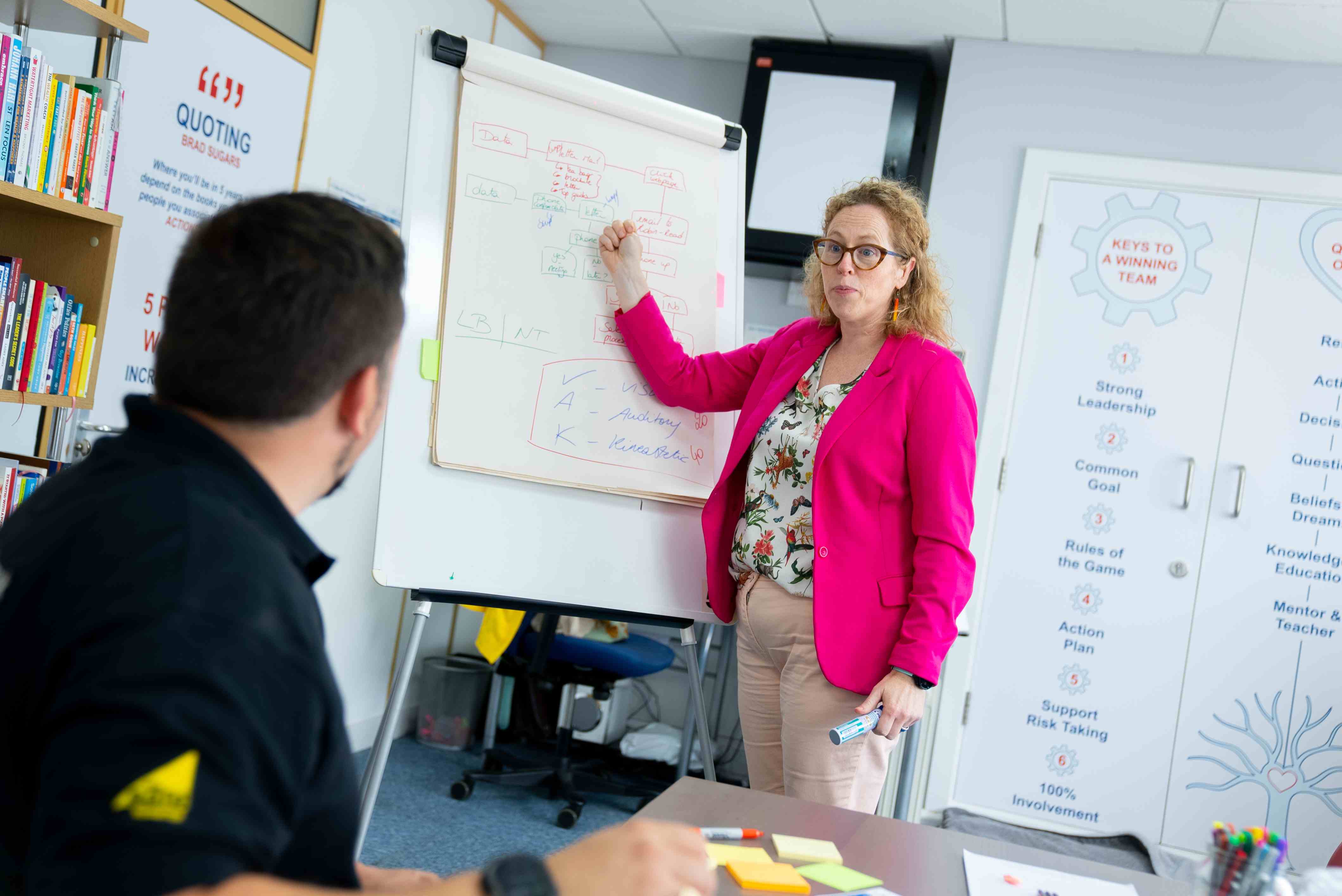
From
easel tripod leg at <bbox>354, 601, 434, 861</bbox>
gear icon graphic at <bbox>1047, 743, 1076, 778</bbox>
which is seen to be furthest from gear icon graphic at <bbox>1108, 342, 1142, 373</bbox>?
easel tripod leg at <bbox>354, 601, 434, 861</bbox>

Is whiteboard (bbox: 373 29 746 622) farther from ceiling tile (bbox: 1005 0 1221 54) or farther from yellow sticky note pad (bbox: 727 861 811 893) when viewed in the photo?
ceiling tile (bbox: 1005 0 1221 54)

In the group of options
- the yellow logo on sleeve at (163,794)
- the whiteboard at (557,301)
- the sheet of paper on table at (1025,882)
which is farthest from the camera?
the whiteboard at (557,301)

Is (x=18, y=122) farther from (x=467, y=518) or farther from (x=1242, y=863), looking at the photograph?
(x=1242, y=863)

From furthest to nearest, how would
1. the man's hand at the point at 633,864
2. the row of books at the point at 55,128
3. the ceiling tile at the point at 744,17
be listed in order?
the ceiling tile at the point at 744,17, the row of books at the point at 55,128, the man's hand at the point at 633,864

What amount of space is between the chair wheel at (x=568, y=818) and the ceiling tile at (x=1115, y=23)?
2.79 metres

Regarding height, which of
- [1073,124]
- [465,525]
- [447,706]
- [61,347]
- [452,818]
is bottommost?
[452,818]

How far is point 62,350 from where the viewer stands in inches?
75.1

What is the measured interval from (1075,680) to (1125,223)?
1.53 meters

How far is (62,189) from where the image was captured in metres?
1.86

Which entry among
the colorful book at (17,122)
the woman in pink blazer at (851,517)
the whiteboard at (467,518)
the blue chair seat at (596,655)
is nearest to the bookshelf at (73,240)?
the colorful book at (17,122)

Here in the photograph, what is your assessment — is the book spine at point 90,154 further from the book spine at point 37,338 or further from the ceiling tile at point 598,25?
the ceiling tile at point 598,25

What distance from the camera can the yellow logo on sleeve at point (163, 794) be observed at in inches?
20.8

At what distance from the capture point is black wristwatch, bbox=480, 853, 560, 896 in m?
0.62

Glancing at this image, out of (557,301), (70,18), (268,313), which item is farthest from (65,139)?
(268,313)
